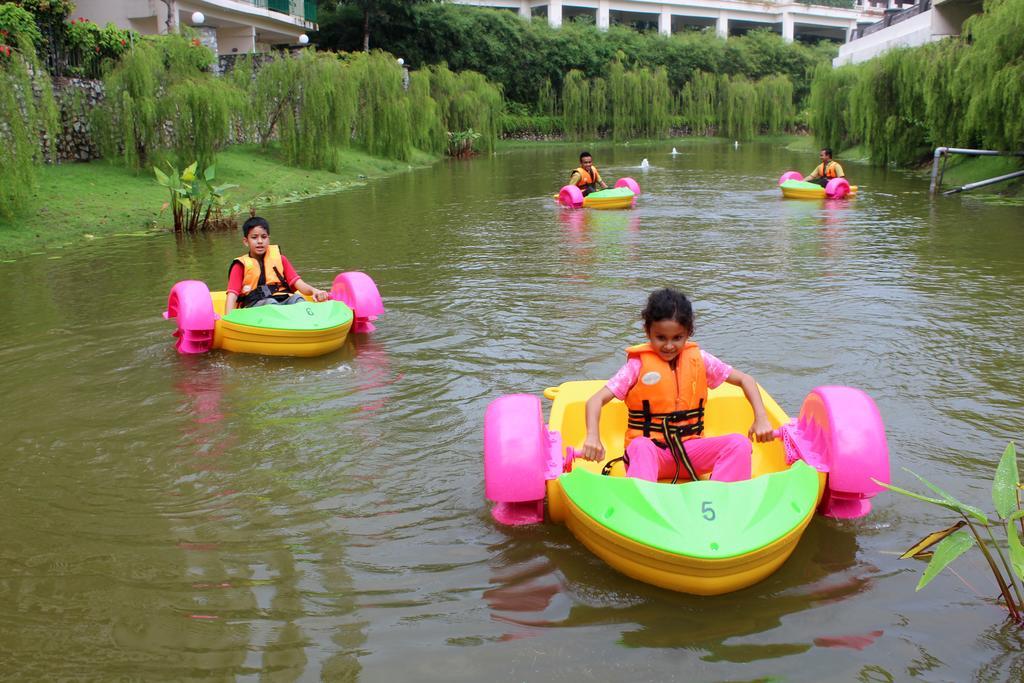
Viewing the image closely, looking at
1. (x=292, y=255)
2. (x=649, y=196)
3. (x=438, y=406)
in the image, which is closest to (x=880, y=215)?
(x=649, y=196)

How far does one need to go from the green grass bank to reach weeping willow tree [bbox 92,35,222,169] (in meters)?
0.52

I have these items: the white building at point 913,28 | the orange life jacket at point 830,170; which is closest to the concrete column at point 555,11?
the white building at point 913,28

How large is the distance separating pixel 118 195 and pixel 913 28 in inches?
820

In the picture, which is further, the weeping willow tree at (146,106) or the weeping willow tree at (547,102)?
the weeping willow tree at (547,102)

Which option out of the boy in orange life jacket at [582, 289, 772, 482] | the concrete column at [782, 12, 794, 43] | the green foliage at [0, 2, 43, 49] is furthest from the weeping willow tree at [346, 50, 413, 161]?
the concrete column at [782, 12, 794, 43]

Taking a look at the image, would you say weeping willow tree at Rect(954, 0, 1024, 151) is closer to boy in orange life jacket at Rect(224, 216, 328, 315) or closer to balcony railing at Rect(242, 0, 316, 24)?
boy in orange life jacket at Rect(224, 216, 328, 315)

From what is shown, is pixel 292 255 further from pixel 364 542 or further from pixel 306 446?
pixel 364 542

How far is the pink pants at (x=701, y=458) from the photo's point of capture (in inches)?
150

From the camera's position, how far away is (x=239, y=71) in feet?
62.3

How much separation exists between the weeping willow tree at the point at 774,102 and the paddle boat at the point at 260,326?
38.1m

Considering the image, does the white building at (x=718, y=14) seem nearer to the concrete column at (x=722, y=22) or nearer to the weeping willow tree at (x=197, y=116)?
the concrete column at (x=722, y=22)

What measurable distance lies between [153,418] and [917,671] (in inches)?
167

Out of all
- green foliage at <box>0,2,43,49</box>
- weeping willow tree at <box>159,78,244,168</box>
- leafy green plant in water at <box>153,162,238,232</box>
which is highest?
green foliage at <box>0,2,43,49</box>

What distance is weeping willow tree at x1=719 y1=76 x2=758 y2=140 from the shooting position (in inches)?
1613
